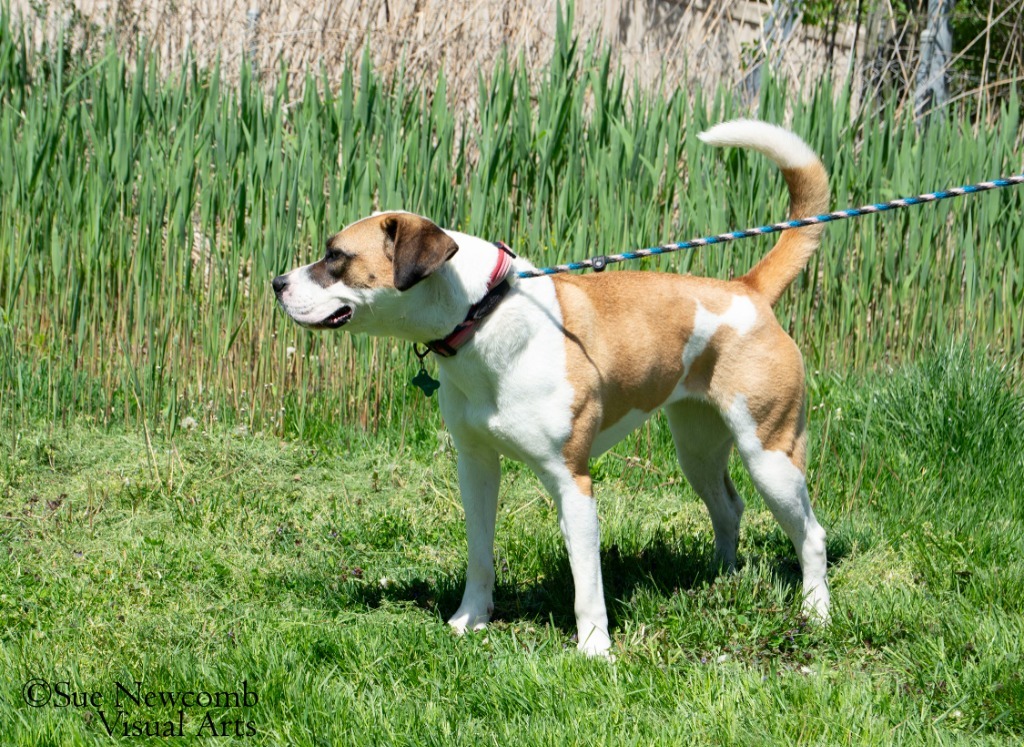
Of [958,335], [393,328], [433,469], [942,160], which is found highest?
[942,160]

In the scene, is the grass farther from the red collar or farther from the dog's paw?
the red collar

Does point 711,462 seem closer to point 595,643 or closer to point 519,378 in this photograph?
point 595,643

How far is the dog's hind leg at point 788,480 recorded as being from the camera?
3.67 m

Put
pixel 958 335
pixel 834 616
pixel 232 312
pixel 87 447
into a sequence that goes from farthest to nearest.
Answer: pixel 958 335 → pixel 232 312 → pixel 87 447 → pixel 834 616

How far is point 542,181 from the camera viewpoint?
566cm

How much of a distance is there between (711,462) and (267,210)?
8.92 feet

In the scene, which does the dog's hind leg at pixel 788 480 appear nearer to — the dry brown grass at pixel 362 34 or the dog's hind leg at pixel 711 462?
the dog's hind leg at pixel 711 462

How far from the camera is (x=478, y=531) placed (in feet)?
A: 12.1

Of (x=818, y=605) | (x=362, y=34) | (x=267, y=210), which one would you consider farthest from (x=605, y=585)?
(x=362, y=34)

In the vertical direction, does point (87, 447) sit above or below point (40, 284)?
below

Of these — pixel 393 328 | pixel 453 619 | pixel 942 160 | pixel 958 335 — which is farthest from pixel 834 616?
pixel 942 160

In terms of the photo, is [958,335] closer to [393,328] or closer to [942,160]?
[942,160]

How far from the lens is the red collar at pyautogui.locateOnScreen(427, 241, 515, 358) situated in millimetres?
3326

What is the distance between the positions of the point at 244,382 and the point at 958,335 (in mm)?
3972
